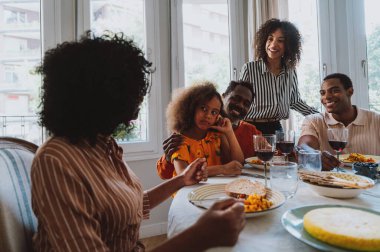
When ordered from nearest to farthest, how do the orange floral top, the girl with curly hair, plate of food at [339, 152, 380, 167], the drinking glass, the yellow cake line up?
the yellow cake, the drinking glass, plate of food at [339, 152, 380, 167], the orange floral top, the girl with curly hair

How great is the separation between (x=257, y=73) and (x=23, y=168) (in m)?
1.97

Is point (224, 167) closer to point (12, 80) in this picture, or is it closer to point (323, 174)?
point (323, 174)


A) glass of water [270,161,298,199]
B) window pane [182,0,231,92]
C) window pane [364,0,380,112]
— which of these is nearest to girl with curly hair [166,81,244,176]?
glass of water [270,161,298,199]

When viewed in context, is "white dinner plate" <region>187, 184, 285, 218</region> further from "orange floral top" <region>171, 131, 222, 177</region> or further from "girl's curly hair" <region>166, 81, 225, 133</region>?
"girl's curly hair" <region>166, 81, 225, 133</region>

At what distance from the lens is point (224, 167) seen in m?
1.31

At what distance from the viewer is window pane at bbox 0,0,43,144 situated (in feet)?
7.62

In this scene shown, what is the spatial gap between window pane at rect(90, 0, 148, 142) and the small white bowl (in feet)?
6.26

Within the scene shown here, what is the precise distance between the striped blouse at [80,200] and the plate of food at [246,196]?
9.0 inches

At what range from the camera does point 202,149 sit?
1572 millimetres

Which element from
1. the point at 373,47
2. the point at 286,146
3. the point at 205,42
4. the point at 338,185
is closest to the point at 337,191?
the point at 338,185

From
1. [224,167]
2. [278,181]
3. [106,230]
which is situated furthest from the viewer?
[224,167]

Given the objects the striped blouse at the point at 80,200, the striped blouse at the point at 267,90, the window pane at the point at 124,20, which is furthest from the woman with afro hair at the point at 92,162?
the window pane at the point at 124,20

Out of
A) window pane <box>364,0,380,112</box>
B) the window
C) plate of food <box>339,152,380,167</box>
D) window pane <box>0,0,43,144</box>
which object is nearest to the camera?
plate of food <box>339,152,380,167</box>

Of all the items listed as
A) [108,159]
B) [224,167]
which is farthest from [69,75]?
[224,167]
